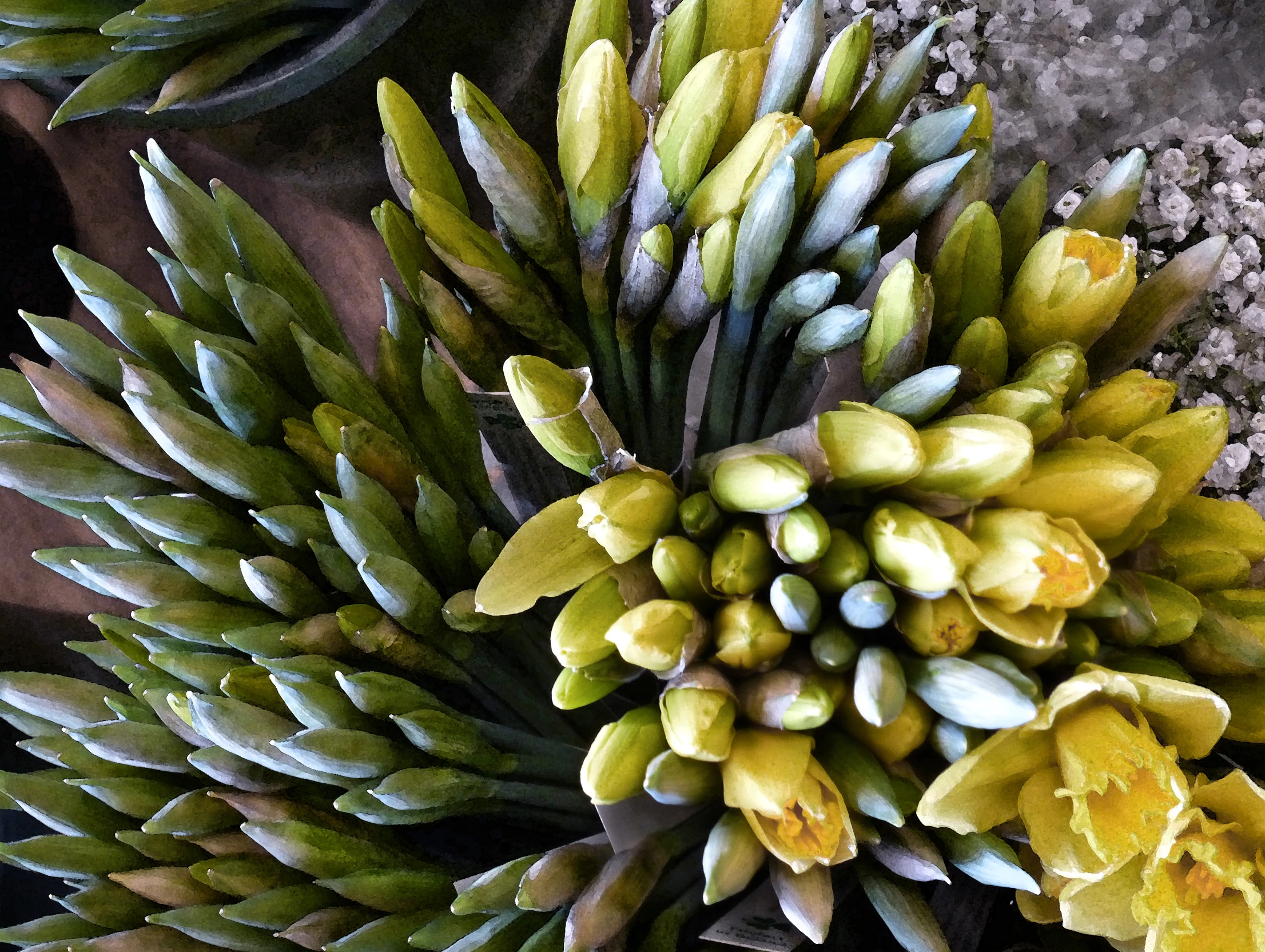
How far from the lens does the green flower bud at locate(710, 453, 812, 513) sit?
10.1 inches

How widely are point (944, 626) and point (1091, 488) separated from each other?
0.05m

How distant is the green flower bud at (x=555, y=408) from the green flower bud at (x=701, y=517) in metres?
0.03

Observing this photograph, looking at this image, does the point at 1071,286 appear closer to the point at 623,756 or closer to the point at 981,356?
the point at 981,356

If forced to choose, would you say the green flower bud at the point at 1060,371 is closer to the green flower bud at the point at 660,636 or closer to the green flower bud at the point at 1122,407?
the green flower bud at the point at 1122,407

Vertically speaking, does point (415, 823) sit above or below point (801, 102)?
below

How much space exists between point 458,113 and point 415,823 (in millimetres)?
219

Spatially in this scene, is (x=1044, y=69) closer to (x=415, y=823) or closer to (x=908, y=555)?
(x=908, y=555)

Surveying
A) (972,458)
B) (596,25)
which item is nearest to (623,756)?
(972,458)

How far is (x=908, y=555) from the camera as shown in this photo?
0.25 metres

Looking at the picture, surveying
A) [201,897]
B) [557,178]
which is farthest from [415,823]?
[557,178]

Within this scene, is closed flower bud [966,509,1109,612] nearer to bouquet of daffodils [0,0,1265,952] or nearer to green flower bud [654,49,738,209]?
bouquet of daffodils [0,0,1265,952]

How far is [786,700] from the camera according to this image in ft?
0.84

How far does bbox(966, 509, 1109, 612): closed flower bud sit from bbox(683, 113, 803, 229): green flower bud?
0.12 meters

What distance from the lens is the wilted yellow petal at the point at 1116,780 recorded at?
0.24 m
